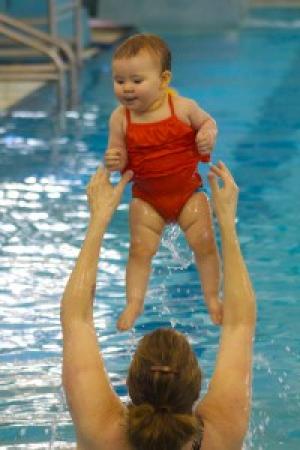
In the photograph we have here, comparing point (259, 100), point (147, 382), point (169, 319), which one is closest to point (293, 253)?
point (169, 319)

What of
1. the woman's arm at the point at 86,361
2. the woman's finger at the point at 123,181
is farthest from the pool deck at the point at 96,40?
the woman's arm at the point at 86,361

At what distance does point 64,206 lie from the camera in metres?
6.80

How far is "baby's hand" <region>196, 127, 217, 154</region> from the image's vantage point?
336cm

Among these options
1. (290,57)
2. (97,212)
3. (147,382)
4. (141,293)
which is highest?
(97,212)

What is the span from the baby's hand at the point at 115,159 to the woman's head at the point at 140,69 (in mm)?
164

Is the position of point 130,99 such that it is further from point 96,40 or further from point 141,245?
point 96,40

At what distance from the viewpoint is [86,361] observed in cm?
252

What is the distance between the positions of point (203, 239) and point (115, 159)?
0.45m

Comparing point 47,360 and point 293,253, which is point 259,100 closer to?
point 293,253

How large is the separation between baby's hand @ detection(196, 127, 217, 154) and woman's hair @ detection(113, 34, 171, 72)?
26 cm

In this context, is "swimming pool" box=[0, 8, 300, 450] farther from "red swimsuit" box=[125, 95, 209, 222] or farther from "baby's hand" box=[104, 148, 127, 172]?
"baby's hand" box=[104, 148, 127, 172]

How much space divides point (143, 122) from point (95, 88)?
8365mm

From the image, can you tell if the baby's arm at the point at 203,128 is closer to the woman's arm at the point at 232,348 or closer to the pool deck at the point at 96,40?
the woman's arm at the point at 232,348

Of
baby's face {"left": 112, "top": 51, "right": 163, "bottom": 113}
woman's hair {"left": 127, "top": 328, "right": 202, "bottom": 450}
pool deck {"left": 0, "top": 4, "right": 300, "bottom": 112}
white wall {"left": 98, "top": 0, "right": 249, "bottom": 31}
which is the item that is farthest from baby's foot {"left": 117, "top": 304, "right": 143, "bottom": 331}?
white wall {"left": 98, "top": 0, "right": 249, "bottom": 31}
